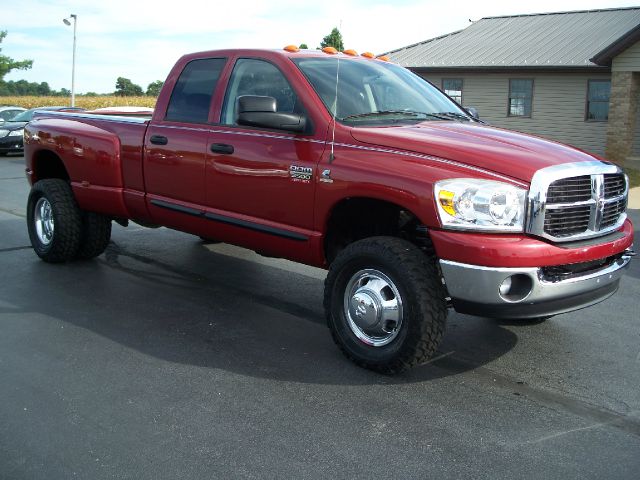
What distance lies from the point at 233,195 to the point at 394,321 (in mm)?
1630

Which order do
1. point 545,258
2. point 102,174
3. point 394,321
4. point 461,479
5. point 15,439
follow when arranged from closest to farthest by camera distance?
1. point 461,479
2. point 15,439
3. point 545,258
4. point 394,321
5. point 102,174

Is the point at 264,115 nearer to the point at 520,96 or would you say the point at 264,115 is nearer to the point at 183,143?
the point at 183,143

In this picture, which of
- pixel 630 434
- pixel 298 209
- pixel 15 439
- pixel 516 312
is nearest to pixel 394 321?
pixel 516 312

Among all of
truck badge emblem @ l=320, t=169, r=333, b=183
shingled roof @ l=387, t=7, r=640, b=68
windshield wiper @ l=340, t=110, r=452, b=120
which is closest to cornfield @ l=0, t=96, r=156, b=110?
shingled roof @ l=387, t=7, r=640, b=68

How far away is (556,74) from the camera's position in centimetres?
2273

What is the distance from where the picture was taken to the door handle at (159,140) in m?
5.68

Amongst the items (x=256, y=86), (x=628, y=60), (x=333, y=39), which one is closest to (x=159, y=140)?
(x=256, y=86)

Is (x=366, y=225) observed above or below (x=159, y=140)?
below

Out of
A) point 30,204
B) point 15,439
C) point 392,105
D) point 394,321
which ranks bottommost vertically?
point 15,439

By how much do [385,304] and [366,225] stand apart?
0.77 meters

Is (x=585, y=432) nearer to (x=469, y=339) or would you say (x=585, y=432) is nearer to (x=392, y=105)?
(x=469, y=339)

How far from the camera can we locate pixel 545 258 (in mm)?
3816

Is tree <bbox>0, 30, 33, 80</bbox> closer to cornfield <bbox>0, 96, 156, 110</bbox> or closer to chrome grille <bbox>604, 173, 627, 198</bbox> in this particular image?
cornfield <bbox>0, 96, 156, 110</bbox>

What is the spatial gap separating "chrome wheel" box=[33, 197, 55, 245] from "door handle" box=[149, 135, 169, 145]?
1806 mm
